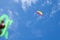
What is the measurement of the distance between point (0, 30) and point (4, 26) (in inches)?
5.3

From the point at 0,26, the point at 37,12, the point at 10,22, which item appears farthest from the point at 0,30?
the point at 37,12

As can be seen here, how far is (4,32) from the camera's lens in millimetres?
4344

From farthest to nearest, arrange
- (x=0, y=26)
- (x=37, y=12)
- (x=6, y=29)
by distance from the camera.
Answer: (x=37, y=12) → (x=6, y=29) → (x=0, y=26)

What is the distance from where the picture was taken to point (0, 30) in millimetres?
4168

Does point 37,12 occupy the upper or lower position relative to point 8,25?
upper

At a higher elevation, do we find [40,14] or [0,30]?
[40,14]

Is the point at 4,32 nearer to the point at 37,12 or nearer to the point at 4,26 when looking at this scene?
the point at 4,26

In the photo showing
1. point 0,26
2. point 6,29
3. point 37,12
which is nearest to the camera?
point 0,26

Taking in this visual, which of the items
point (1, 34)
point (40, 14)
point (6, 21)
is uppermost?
point (40, 14)

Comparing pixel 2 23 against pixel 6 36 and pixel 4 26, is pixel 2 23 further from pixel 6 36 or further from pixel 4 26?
pixel 6 36

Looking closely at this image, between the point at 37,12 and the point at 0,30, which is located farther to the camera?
the point at 37,12

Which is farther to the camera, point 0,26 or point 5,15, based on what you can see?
point 5,15

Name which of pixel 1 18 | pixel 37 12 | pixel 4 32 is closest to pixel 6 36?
pixel 4 32

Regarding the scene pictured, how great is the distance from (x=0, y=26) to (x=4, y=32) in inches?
10.5
